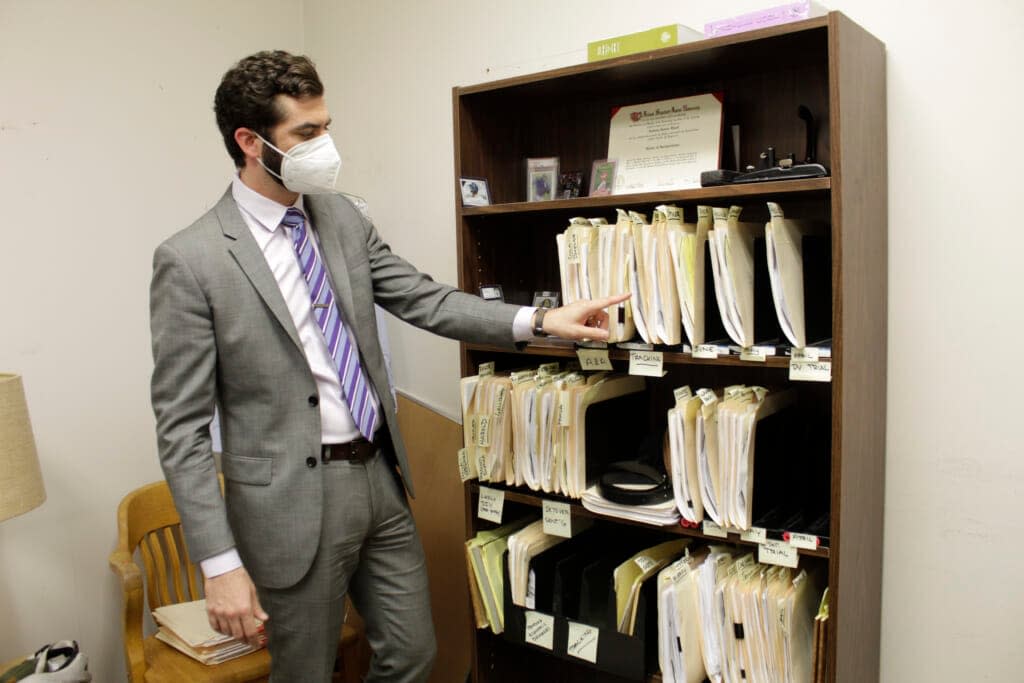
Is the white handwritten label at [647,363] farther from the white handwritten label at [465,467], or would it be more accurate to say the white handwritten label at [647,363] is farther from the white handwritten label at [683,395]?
the white handwritten label at [465,467]

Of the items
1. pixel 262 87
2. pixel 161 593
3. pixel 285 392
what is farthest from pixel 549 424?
pixel 161 593

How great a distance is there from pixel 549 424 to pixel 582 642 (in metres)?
0.50

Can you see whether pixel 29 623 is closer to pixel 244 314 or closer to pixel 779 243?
pixel 244 314

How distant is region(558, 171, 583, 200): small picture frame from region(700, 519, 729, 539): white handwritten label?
90 centimetres

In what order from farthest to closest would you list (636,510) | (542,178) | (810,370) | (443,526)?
(443,526) < (542,178) < (636,510) < (810,370)

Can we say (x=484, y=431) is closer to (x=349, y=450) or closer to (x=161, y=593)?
(x=349, y=450)

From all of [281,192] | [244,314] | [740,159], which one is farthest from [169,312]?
[740,159]

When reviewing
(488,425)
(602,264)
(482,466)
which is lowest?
(482,466)

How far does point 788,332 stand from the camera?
1580mm

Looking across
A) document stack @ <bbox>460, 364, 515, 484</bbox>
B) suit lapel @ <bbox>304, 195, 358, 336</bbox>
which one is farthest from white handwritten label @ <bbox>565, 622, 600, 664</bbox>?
suit lapel @ <bbox>304, 195, 358, 336</bbox>

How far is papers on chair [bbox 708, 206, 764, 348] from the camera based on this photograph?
163 cm

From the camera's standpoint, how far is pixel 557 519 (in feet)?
6.28

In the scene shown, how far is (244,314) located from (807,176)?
1.13 m

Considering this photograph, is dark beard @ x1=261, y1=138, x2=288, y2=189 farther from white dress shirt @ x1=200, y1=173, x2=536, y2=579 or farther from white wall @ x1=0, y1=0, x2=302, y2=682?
white wall @ x1=0, y1=0, x2=302, y2=682
